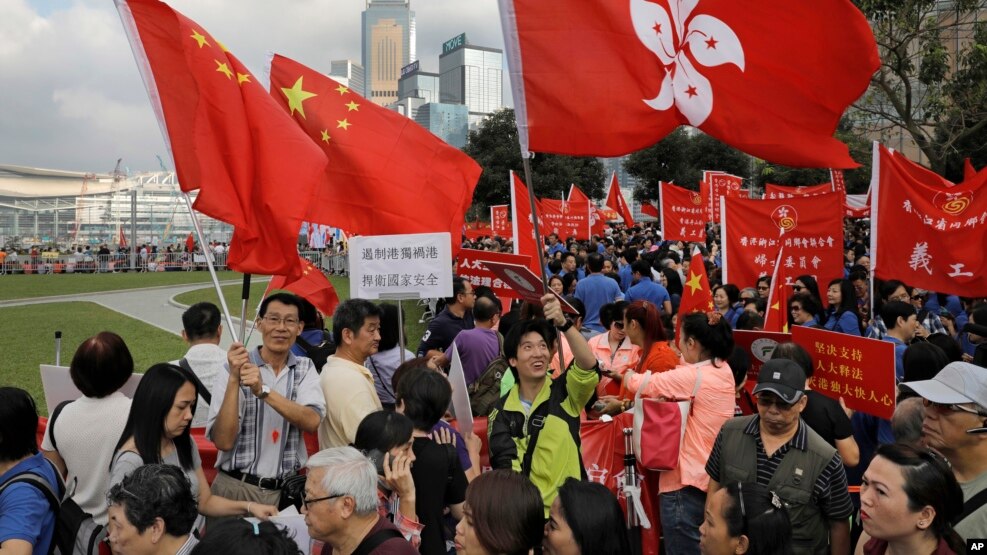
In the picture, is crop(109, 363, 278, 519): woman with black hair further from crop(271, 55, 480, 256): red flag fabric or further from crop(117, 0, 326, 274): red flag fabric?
crop(271, 55, 480, 256): red flag fabric

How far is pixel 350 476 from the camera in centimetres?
323

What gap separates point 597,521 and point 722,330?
2053 mm

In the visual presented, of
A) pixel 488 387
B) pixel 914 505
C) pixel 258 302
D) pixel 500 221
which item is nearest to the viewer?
pixel 914 505

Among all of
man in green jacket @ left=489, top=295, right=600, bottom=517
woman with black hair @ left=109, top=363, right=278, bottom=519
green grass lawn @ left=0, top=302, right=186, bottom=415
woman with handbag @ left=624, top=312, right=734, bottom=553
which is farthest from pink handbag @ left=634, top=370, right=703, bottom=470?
green grass lawn @ left=0, top=302, right=186, bottom=415

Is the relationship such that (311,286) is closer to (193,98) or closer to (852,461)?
(193,98)

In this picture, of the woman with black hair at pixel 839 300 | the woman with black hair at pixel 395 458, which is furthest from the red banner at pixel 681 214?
the woman with black hair at pixel 395 458

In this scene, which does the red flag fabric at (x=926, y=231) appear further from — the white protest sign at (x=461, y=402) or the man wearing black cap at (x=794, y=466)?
the white protest sign at (x=461, y=402)

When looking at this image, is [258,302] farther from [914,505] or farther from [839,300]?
[914,505]

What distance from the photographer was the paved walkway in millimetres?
19656

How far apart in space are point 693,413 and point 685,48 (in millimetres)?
2272

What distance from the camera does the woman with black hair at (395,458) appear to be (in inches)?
144

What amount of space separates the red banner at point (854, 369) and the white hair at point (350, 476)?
3272mm

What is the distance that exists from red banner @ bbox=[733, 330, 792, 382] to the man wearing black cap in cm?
185

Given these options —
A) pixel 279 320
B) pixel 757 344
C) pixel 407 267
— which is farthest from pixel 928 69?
pixel 279 320
